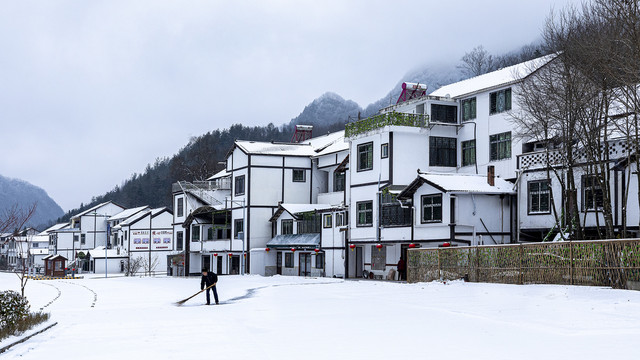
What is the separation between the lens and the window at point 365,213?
149 feet

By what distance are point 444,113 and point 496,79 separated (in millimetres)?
3897

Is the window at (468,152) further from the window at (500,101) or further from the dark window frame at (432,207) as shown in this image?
the dark window frame at (432,207)

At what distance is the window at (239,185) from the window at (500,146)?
80.4 ft

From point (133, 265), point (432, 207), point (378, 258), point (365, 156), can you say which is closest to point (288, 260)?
point (378, 258)

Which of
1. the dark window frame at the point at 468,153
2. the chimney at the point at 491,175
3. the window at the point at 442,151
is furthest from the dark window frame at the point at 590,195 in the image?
the window at the point at 442,151

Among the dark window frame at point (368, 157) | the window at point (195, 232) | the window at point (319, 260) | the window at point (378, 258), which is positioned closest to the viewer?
the window at point (378, 258)

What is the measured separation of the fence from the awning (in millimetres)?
18836

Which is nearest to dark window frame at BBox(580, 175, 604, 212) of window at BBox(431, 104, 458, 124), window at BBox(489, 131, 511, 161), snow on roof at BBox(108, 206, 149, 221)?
window at BBox(489, 131, 511, 161)

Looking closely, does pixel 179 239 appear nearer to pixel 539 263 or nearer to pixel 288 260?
pixel 288 260

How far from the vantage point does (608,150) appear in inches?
1254

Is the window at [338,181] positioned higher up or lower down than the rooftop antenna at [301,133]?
lower down

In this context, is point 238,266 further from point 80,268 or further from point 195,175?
point 80,268

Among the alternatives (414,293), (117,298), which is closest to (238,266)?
(117,298)

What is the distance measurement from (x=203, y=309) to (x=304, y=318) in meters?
5.87
